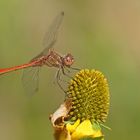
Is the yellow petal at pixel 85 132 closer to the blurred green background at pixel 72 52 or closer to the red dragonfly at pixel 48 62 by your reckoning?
the red dragonfly at pixel 48 62

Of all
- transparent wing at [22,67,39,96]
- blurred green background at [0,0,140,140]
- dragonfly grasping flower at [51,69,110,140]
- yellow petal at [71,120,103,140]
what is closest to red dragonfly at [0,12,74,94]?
transparent wing at [22,67,39,96]

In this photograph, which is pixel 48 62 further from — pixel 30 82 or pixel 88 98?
pixel 88 98

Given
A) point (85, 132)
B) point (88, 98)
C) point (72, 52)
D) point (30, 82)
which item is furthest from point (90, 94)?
point (72, 52)

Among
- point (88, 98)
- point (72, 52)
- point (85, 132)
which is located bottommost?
point (85, 132)

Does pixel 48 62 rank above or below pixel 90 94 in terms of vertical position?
above

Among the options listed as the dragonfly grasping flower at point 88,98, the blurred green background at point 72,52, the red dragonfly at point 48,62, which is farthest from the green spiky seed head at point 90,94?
the blurred green background at point 72,52

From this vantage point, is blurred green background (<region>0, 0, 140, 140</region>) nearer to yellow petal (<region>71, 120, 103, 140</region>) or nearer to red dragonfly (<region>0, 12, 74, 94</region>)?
red dragonfly (<region>0, 12, 74, 94</region>)

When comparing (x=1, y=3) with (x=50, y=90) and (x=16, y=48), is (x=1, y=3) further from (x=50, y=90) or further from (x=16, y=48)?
(x=50, y=90)
